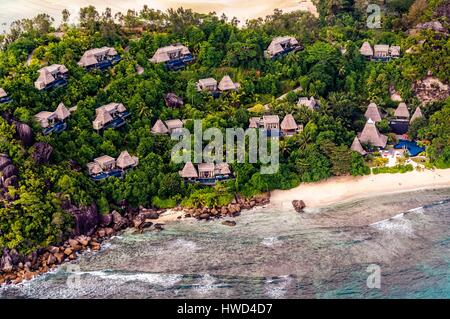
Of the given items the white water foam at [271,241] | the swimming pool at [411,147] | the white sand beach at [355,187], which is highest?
the swimming pool at [411,147]

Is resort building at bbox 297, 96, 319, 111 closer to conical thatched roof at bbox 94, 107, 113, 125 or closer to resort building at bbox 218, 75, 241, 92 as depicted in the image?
resort building at bbox 218, 75, 241, 92

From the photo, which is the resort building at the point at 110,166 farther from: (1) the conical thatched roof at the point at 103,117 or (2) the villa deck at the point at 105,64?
(2) the villa deck at the point at 105,64

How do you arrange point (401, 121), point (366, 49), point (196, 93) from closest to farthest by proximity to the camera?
1. point (401, 121)
2. point (196, 93)
3. point (366, 49)

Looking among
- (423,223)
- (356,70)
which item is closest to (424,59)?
(356,70)

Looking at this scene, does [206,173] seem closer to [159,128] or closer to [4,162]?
[159,128]

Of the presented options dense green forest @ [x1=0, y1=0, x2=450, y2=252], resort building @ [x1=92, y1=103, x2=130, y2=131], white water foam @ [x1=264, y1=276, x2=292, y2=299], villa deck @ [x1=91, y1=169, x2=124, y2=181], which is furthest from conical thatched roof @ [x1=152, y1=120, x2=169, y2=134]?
white water foam @ [x1=264, y1=276, x2=292, y2=299]

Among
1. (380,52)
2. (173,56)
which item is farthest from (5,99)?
(380,52)

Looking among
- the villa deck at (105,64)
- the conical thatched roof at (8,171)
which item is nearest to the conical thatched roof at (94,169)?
the conical thatched roof at (8,171)
